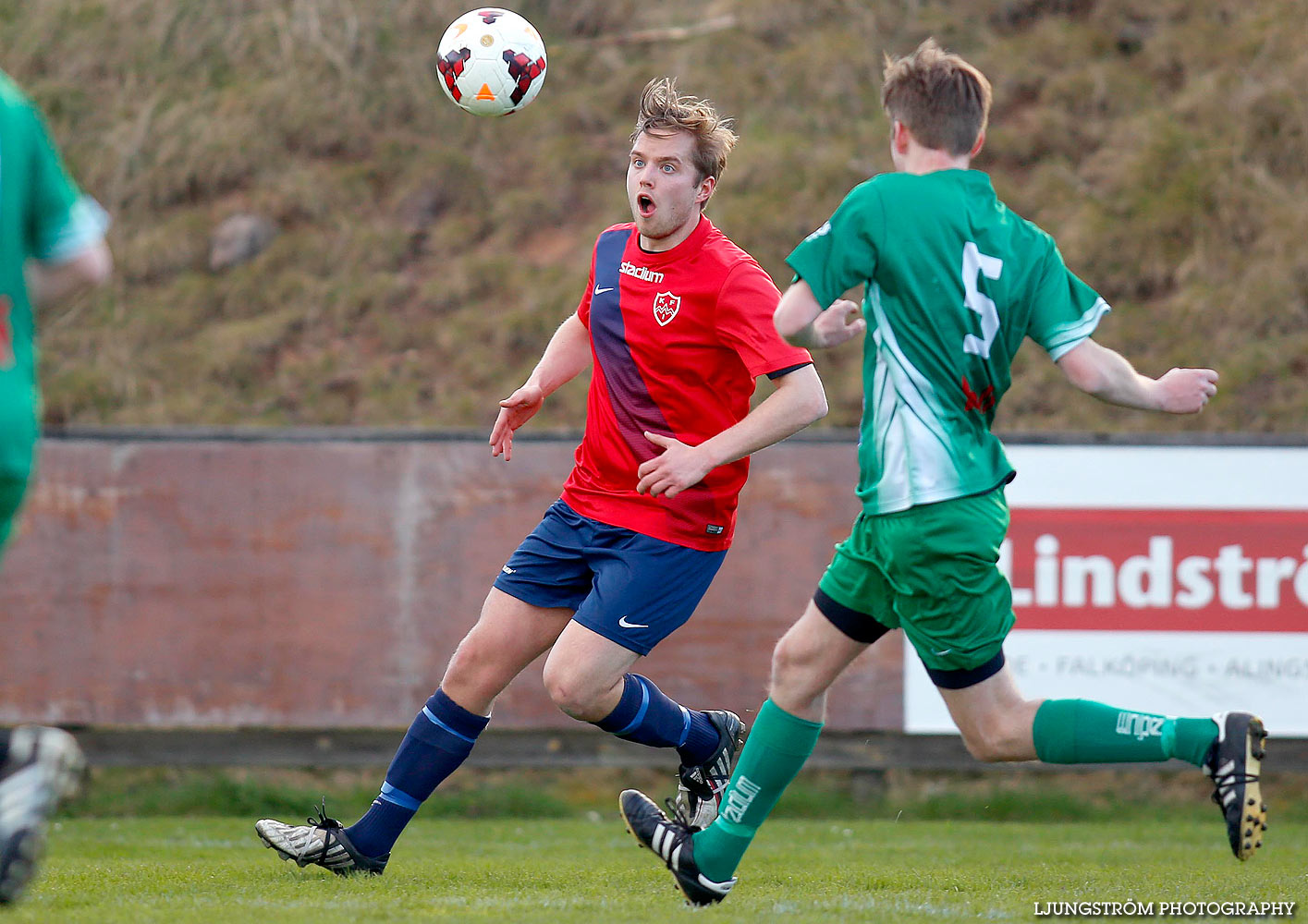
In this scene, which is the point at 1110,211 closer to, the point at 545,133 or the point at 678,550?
the point at 545,133

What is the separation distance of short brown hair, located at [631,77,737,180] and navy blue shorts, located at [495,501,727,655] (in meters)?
1.23

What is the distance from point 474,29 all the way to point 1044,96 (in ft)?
26.1

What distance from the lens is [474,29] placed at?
18.8ft

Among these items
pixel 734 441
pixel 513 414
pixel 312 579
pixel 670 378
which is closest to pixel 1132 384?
pixel 734 441

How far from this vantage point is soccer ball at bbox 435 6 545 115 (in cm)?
569

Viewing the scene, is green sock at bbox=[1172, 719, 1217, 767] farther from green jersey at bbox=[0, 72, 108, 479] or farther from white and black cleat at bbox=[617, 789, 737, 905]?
green jersey at bbox=[0, 72, 108, 479]

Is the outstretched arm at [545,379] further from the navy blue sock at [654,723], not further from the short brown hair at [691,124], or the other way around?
the navy blue sock at [654,723]

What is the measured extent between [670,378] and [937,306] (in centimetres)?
123

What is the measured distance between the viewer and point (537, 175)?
12.6 metres

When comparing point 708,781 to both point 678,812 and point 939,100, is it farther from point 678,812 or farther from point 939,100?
point 939,100

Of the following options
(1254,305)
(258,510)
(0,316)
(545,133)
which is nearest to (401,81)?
(545,133)

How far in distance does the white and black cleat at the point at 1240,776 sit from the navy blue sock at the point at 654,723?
1863 mm

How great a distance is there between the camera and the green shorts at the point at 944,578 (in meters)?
3.75

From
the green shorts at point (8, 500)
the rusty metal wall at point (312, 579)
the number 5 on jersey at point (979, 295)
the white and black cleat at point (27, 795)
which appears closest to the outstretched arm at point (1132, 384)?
the number 5 on jersey at point (979, 295)
